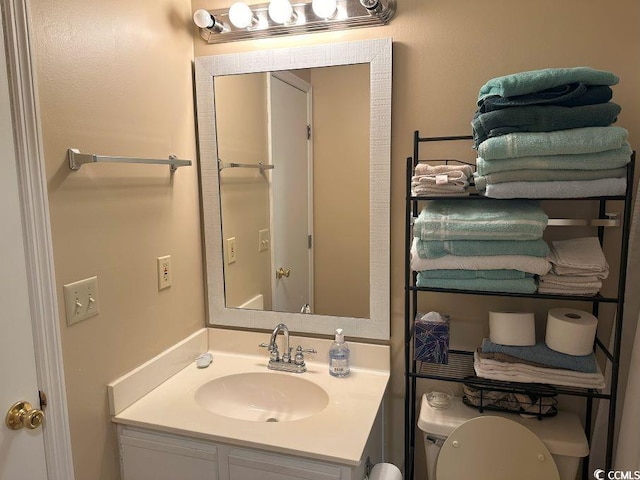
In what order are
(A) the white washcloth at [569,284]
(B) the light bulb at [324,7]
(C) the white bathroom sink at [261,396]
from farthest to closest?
(C) the white bathroom sink at [261,396] < (B) the light bulb at [324,7] < (A) the white washcloth at [569,284]

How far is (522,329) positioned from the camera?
1328mm

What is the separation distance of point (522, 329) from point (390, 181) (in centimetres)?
62

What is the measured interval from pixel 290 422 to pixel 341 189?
0.79 metres

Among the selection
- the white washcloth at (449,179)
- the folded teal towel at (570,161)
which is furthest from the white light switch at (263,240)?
the folded teal towel at (570,161)

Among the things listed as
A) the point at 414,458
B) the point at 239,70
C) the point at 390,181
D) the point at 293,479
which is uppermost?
the point at 239,70

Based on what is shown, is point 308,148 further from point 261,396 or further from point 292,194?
point 261,396

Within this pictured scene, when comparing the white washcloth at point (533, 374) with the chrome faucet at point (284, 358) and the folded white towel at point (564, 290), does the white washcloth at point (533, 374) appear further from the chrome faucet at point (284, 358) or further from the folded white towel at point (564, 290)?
the chrome faucet at point (284, 358)

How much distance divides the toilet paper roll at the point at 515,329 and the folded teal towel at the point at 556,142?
0.49m

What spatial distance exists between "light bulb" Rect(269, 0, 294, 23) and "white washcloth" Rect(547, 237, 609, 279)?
44.1 inches

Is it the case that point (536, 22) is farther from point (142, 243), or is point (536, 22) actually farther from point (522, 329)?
point (142, 243)

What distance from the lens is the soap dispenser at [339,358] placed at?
1.58 metres

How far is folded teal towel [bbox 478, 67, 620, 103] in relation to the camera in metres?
1.10

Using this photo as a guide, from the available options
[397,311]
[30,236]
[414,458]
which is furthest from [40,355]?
[414,458]
